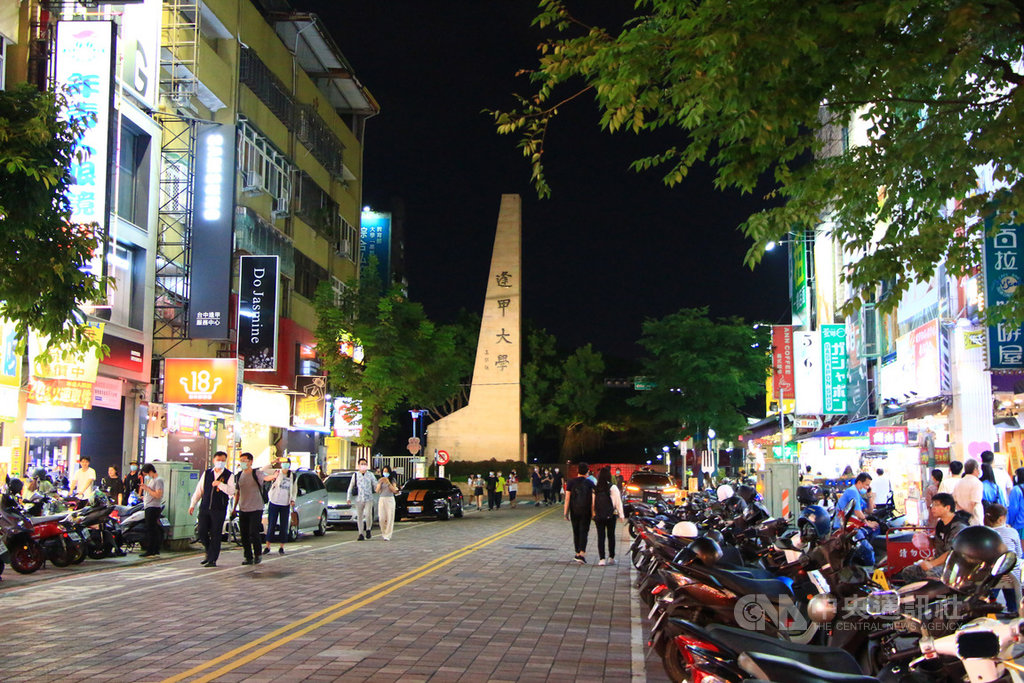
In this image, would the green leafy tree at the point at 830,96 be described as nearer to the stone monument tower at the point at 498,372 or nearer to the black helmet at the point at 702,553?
the black helmet at the point at 702,553

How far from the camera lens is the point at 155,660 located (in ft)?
29.2

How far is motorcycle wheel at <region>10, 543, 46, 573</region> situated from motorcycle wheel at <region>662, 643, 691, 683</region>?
40.0 ft

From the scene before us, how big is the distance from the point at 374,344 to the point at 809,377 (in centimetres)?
1756

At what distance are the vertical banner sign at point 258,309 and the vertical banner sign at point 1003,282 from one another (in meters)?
23.2

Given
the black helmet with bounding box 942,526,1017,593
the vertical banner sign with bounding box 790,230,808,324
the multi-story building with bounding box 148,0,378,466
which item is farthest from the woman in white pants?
the vertical banner sign with bounding box 790,230,808,324

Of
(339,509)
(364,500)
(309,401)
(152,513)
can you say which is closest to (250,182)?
(309,401)

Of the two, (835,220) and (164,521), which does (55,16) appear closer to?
→ (164,521)

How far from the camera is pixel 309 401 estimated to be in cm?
4391

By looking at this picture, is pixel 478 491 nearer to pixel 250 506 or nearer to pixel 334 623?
pixel 250 506

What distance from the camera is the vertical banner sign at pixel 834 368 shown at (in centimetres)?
3944

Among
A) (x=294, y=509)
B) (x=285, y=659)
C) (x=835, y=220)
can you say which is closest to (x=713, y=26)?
(x=835, y=220)

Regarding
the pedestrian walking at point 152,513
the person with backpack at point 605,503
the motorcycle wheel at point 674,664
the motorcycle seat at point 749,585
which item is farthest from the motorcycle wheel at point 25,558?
the motorcycle seat at point 749,585

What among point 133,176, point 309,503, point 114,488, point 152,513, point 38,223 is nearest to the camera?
point 38,223

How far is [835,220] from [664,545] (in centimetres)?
387
